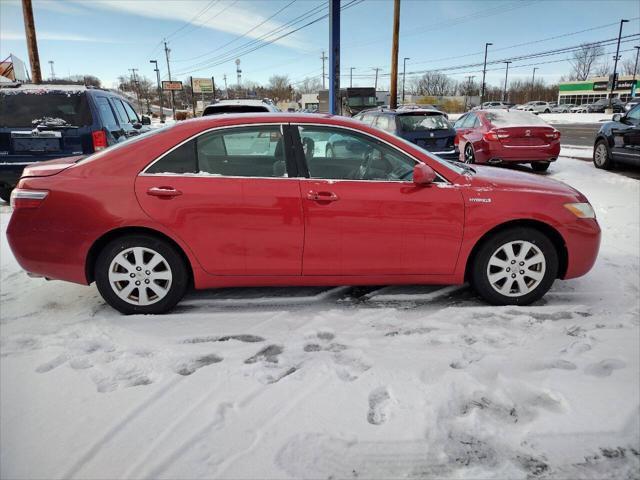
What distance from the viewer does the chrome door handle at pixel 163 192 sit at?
337 cm

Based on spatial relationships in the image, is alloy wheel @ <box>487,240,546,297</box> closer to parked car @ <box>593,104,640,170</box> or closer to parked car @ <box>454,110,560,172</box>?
parked car @ <box>454,110,560,172</box>

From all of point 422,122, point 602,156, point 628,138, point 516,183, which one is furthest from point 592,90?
point 516,183

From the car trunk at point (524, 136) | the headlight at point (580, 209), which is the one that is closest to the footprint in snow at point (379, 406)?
the headlight at point (580, 209)

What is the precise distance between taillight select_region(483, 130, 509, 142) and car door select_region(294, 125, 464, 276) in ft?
24.1

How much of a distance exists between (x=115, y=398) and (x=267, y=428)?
3.00 feet

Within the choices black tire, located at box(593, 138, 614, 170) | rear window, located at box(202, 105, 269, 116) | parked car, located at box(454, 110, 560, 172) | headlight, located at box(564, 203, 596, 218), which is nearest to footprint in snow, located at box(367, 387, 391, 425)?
headlight, located at box(564, 203, 596, 218)

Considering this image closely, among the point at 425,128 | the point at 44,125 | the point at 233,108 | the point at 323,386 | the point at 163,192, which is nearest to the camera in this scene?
the point at 323,386

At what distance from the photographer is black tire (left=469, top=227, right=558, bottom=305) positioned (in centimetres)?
359

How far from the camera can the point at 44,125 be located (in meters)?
6.74

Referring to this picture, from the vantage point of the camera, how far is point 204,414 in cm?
239

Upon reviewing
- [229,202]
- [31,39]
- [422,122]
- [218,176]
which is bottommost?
[229,202]

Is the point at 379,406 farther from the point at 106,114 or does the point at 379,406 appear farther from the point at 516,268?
the point at 106,114

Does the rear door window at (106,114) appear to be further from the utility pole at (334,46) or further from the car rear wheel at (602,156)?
the car rear wheel at (602,156)

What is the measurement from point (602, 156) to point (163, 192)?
1109 cm
